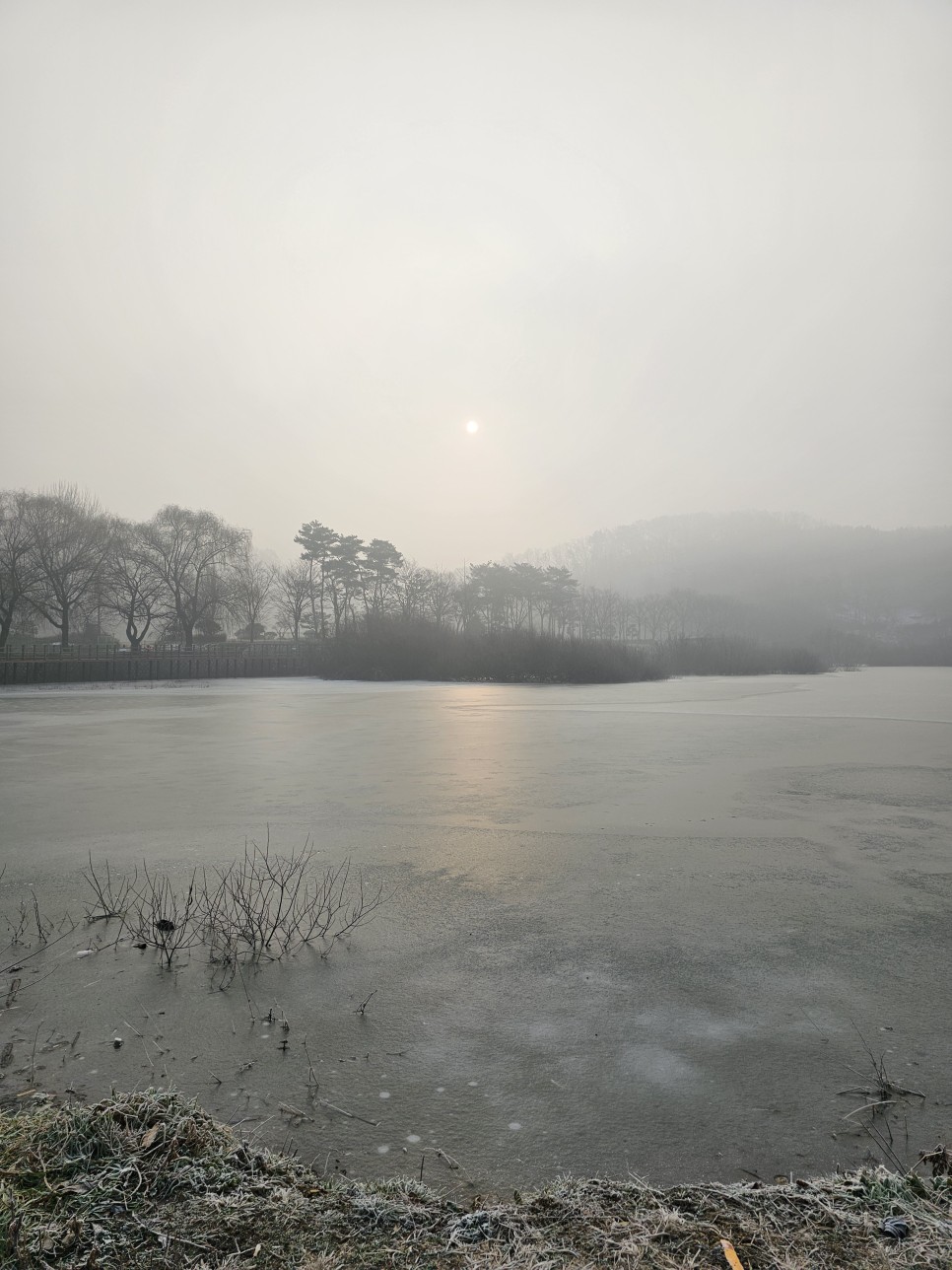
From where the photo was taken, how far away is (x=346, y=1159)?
2580 millimetres

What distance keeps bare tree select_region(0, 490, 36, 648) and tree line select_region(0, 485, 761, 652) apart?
8 centimetres

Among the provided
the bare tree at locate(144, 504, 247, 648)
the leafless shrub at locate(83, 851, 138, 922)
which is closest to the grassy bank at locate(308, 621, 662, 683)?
the bare tree at locate(144, 504, 247, 648)

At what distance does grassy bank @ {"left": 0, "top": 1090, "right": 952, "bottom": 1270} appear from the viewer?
2.04 meters

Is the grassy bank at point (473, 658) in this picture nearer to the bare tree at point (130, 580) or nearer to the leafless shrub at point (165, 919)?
the bare tree at point (130, 580)

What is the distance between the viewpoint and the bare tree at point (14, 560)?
1734 inches

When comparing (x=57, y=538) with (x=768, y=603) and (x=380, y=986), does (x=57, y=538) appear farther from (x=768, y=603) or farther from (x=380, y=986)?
(x=768, y=603)

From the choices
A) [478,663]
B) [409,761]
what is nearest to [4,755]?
[409,761]

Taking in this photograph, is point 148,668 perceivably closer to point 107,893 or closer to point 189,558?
point 189,558

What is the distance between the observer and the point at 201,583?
5712 cm

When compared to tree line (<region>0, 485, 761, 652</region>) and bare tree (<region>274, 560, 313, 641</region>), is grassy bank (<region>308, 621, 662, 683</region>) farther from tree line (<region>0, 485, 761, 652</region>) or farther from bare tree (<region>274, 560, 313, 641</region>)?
bare tree (<region>274, 560, 313, 641</region>)

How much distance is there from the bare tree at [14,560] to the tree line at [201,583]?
0.08 metres

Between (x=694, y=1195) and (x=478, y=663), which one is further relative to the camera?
(x=478, y=663)

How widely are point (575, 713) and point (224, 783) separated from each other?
38.4 feet

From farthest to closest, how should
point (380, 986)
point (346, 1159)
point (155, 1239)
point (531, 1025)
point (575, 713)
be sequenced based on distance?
point (575, 713)
point (380, 986)
point (531, 1025)
point (346, 1159)
point (155, 1239)
